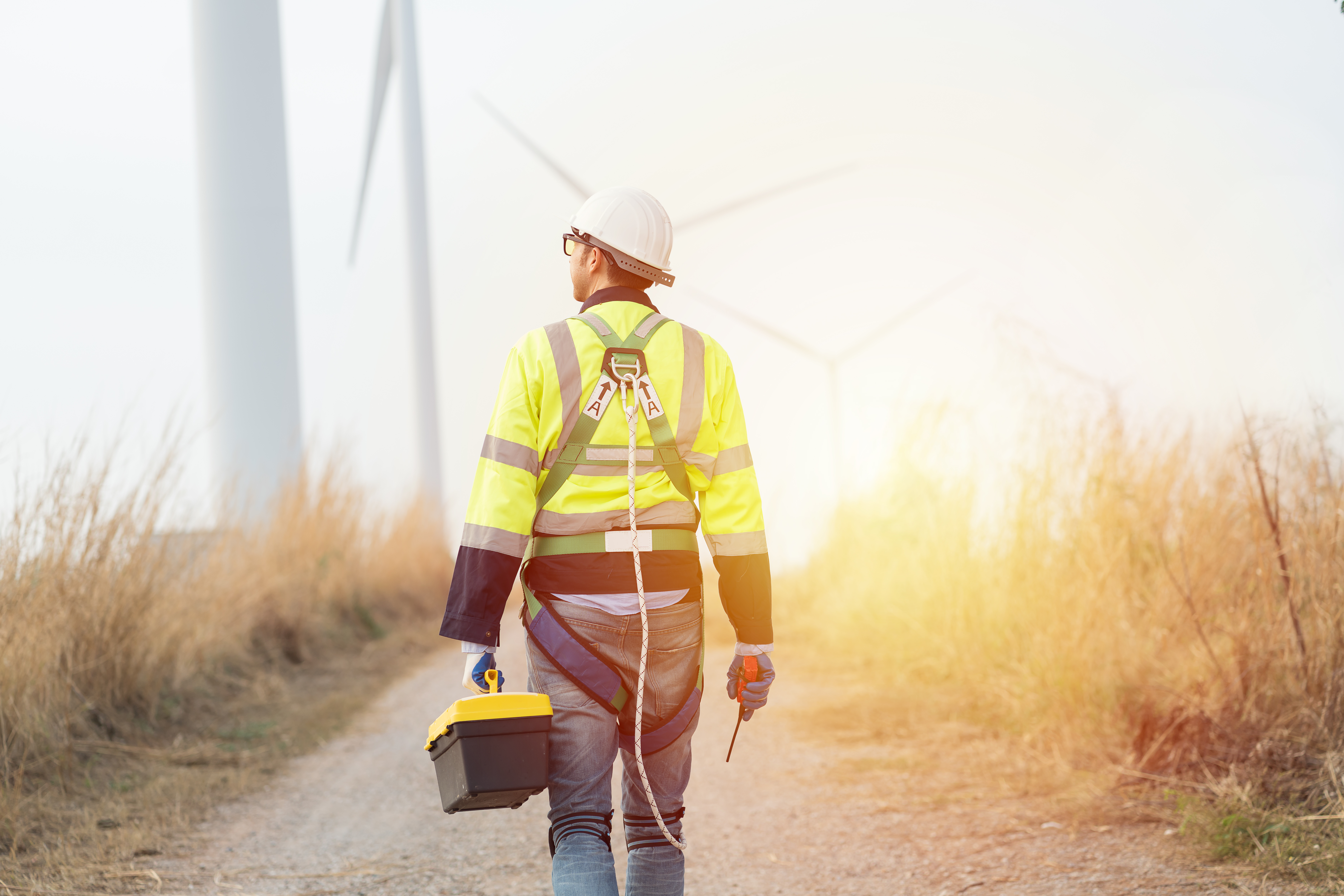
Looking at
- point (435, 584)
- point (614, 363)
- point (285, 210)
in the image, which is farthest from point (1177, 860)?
point (435, 584)

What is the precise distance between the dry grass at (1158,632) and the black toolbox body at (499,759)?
2.36 meters

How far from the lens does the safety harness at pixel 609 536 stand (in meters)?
2.33

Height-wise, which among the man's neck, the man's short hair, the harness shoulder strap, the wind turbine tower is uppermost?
the wind turbine tower

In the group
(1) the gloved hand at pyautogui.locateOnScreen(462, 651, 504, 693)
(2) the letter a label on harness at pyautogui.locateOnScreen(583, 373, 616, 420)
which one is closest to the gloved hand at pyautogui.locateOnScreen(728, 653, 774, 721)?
(1) the gloved hand at pyautogui.locateOnScreen(462, 651, 504, 693)

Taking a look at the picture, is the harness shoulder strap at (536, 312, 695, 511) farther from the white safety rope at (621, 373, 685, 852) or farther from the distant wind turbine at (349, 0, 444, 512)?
the distant wind turbine at (349, 0, 444, 512)

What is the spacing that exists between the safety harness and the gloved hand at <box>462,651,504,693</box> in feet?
0.40

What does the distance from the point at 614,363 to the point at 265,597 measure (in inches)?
261

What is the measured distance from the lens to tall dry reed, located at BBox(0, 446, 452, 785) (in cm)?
439

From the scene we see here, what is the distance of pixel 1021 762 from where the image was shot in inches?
185

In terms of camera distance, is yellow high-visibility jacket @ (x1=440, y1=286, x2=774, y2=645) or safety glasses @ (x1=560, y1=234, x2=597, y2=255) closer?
yellow high-visibility jacket @ (x1=440, y1=286, x2=774, y2=645)

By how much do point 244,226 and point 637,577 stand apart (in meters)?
9.47

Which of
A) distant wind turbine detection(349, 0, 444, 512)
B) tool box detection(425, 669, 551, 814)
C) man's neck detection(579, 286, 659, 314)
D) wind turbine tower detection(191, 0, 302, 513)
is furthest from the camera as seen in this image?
distant wind turbine detection(349, 0, 444, 512)

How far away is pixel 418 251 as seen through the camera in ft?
50.4

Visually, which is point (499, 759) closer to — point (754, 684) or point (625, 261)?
point (754, 684)
